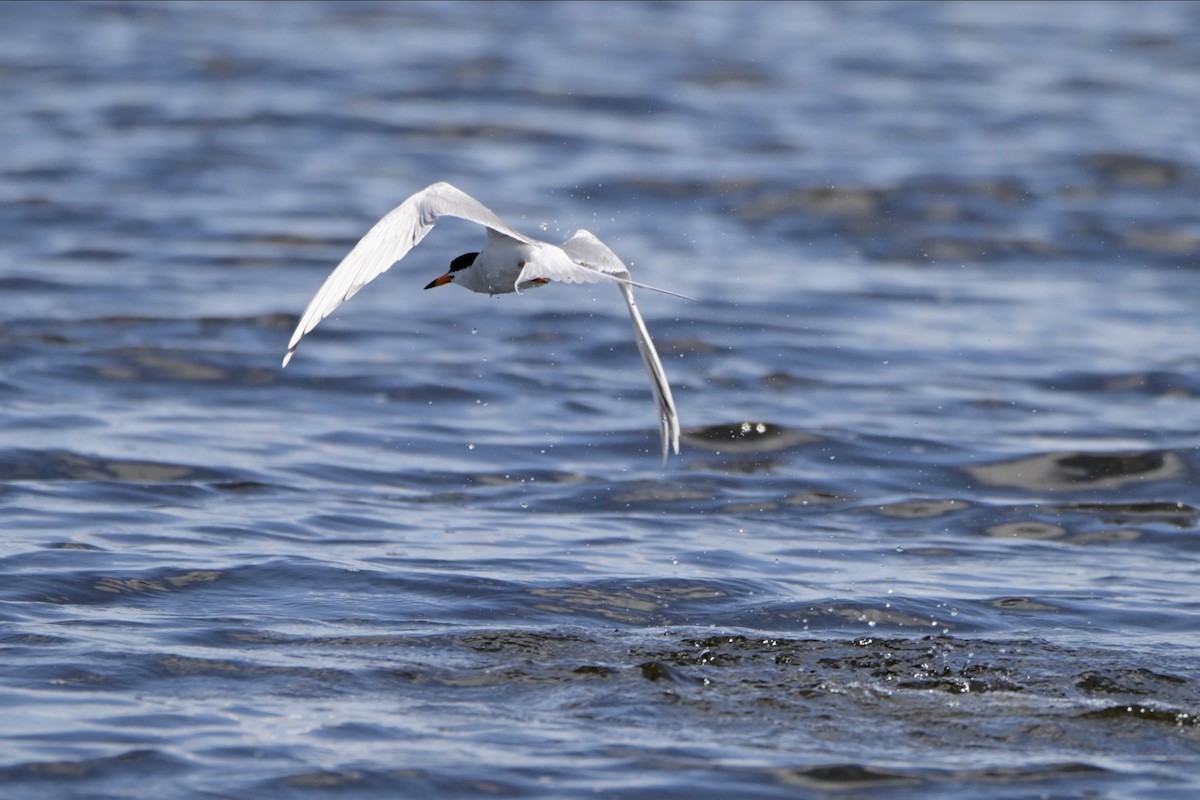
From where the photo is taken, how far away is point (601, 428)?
A: 9.95 meters

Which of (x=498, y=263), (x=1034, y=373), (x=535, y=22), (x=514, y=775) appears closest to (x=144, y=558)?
(x=498, y=263)

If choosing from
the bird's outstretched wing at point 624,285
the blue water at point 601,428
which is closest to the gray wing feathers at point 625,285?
the bird's outstretched wing at point 624,285

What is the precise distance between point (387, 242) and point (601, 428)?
4.19m

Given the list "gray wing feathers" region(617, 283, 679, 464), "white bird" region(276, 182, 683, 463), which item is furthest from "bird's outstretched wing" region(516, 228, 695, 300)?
"gray wing feathers" region(617, 283, 679, 464)

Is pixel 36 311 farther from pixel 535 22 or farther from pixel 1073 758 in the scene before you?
pixel 535 22

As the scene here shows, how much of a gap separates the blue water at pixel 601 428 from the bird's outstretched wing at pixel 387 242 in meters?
1.27

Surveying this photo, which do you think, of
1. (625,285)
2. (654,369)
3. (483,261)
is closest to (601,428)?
(654,369)

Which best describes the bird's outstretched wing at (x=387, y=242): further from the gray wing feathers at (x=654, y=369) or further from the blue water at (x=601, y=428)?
the blue water at (x=601, y=428)

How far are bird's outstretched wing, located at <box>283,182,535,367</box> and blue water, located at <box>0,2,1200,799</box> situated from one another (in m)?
1.27

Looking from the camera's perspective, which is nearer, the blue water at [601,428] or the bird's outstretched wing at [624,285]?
the blue water at [601,428]

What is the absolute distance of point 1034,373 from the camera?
36.9ft

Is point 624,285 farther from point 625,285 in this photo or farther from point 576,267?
point 576,267

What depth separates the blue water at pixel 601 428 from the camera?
17.8ft

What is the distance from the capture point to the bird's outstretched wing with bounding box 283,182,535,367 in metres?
5.42
